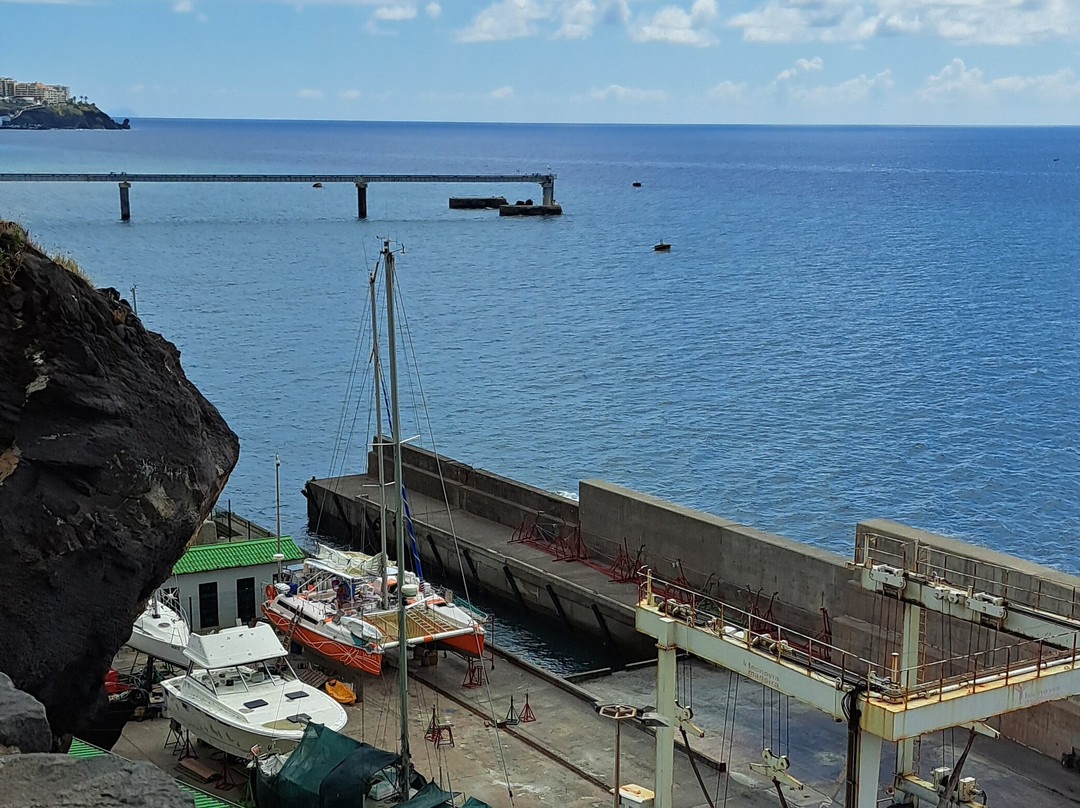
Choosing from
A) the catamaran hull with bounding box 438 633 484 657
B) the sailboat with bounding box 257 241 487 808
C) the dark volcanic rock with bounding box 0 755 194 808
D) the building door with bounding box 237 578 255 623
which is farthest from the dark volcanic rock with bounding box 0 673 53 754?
the building door with bounding box 237 578 255 623

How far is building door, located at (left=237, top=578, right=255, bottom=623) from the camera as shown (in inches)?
1475

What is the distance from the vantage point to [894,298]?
124 m

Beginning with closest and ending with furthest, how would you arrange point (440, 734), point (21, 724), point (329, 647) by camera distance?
point (21, 724), point (440, 734), point (329, 647)

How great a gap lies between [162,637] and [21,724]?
22.1 meters

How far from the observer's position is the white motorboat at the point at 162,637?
31047 mm

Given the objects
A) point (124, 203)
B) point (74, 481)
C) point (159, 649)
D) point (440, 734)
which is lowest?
point (440, 734)

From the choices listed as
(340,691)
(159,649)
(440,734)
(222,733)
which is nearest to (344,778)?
(222,733)

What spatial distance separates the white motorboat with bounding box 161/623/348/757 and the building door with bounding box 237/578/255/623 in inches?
326

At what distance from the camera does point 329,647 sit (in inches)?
1351

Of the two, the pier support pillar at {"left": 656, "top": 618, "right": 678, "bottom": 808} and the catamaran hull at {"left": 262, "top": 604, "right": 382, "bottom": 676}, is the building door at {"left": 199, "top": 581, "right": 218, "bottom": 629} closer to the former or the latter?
the catamaran hull at {"left": 262, "top": 604, "right": 382, "bottom": 676}

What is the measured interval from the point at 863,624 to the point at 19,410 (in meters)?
22.2

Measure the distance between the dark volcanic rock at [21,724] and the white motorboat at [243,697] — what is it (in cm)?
1621

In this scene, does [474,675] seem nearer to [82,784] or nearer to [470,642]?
[470,642]

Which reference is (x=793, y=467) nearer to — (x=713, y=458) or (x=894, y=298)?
(x=713, y=458)
